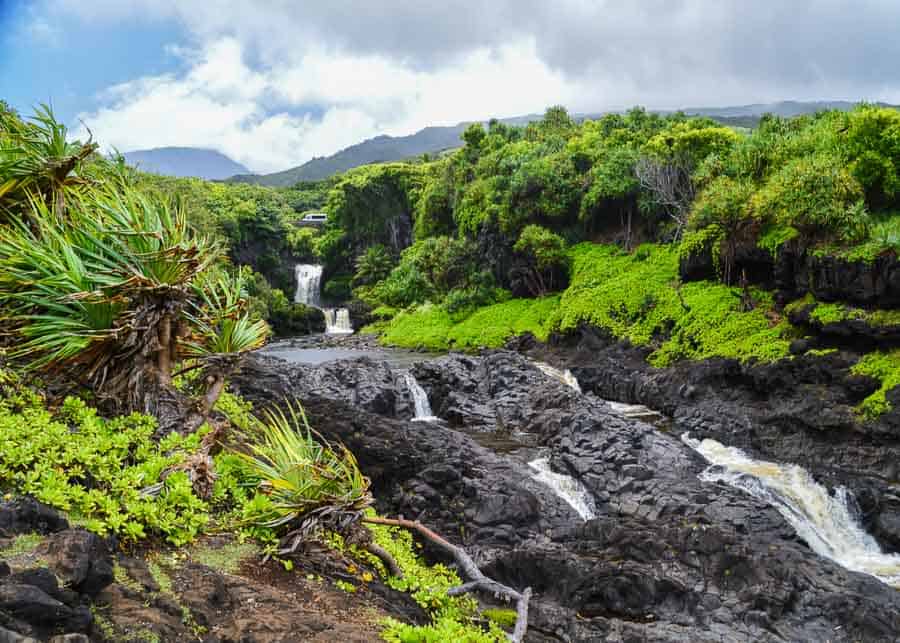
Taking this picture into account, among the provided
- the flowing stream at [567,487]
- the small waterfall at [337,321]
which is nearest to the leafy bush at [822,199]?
the flowing stream at [567,487]

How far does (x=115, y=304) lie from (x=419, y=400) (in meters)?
14.4

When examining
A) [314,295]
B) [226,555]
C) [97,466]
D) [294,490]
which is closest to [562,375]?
[294,490]

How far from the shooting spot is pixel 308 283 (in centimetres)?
4850

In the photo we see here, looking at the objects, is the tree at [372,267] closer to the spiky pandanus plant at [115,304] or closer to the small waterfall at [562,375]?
the small waterfall at [562,375]

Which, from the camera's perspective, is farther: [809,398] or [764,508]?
[809,398]

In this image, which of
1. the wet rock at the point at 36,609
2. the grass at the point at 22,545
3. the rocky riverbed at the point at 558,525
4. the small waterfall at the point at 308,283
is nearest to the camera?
the wet rock at the point at 36,609

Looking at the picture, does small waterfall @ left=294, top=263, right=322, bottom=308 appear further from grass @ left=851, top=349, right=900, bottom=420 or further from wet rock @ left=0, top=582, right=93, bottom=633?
wet rock @ left=0, top=582, right=93, bottom=633

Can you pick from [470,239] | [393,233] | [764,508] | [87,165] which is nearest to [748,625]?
[764,508]

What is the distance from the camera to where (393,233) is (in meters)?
49.3

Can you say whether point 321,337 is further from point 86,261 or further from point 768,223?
point 86,261

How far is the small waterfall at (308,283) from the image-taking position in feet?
155

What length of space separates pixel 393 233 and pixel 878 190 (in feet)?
121

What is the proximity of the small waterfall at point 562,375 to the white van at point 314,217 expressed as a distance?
147 feet

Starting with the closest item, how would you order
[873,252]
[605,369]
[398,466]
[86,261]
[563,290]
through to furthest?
[86,261] → [398,466] → [873,252] → [605,369] → [563,290]
